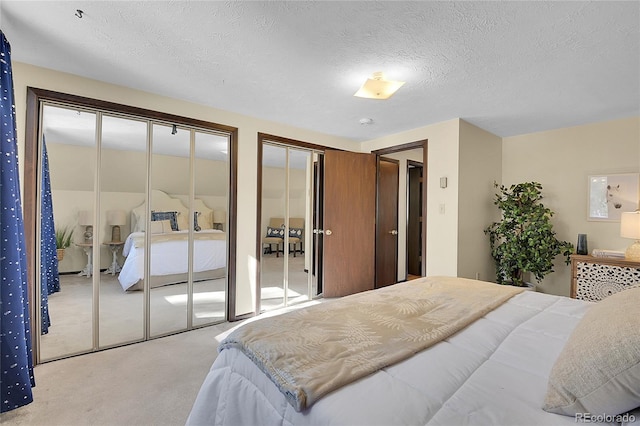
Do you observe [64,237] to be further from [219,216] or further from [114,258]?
[219,216]

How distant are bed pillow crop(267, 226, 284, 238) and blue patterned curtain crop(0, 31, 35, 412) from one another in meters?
2.20

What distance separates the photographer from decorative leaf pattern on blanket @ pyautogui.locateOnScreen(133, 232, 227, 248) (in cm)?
274

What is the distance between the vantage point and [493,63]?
2.11 metres

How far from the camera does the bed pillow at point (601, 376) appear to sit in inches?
29.4

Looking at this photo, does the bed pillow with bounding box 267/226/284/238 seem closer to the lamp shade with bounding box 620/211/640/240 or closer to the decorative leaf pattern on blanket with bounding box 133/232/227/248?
the decorative leaf pattern on blanket with bounding box 133/232/227/248

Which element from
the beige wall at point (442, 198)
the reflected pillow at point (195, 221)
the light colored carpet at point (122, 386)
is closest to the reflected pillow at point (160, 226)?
the reflected pillow at point (195, 221)

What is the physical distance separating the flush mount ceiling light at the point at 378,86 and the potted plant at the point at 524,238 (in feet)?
7.99

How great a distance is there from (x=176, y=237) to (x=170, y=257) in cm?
21

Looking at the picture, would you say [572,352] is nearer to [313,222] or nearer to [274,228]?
[274,228]

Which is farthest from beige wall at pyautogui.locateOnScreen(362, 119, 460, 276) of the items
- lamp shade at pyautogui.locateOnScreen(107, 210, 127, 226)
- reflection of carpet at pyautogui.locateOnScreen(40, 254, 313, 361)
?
lamp shade at pyautogui.locateOnScreen(107, 210, 127, 226)

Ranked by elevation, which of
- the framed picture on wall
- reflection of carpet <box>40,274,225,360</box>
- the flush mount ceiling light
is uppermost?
the flush mount ceiling light

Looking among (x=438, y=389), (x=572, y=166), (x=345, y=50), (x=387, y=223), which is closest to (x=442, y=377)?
(x=438, y=389)

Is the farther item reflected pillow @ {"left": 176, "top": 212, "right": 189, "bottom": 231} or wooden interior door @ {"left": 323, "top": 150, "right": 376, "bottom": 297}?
wooden interior door @ {"left": 323, "top": 150, "right": 376, "bottom": 297}

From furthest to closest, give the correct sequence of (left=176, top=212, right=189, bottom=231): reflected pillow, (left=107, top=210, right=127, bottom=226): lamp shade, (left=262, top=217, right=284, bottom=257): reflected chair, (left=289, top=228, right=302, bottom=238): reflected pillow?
(left=289, top=228, right=302, bottom=238): reflected pillow
(left=262, top=217, right=284, bottom=257): reflected chair
(left=176, top=212, right=189, bottom=231): reflected pillow
(left=107, top=210, right=127, bottom=226): lamp shade
